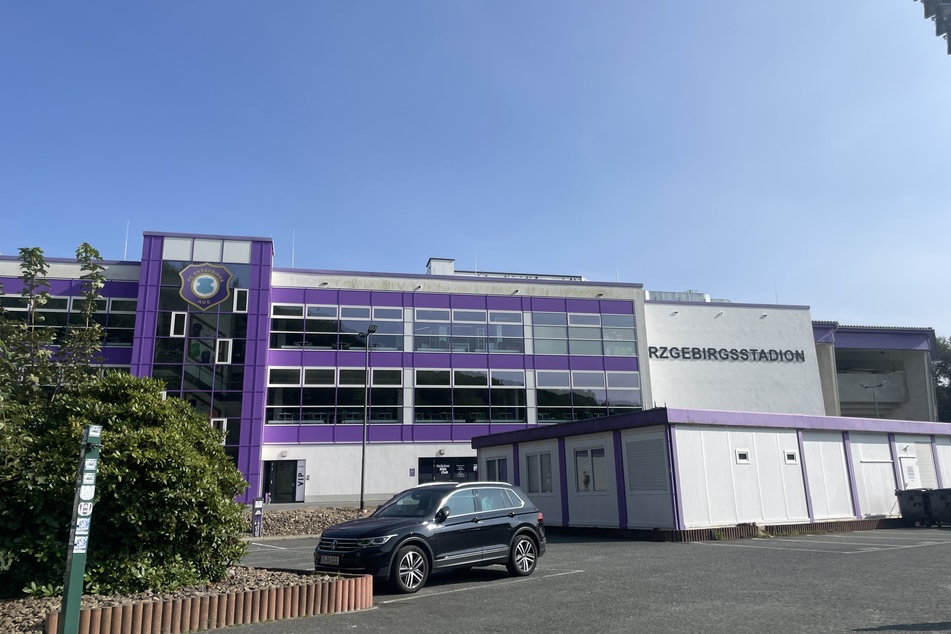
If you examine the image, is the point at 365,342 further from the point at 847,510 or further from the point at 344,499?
the point at 847,510

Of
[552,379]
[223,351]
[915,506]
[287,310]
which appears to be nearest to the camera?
[915,506]

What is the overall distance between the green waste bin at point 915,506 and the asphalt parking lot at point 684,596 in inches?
335

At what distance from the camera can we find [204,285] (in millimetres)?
42375

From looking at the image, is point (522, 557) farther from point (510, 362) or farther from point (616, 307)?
point (616, 307)

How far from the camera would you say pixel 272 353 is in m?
43.5

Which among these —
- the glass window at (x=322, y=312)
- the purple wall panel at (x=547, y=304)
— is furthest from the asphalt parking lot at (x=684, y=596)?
the purple wall panel at (x=547, y=304)

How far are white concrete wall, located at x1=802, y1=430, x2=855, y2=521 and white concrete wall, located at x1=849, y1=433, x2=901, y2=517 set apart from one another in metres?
0.66

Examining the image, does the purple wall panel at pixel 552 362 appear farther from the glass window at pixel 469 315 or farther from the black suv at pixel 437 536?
the black suv at pixel 437 536

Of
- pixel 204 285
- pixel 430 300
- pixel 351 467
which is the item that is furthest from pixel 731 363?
pixel 204 285

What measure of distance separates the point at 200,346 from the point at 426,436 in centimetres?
1461

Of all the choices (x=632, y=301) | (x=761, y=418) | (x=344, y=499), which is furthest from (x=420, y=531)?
(x=632, y=301)

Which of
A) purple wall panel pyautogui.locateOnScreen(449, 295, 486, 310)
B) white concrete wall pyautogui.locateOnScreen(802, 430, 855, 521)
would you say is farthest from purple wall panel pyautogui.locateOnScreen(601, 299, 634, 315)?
white concrete wall pyautogui.locateOnScreen(802, 430, 855, 521)

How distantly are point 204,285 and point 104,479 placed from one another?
36141 millimetres

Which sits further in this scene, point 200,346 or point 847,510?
point 200,346
